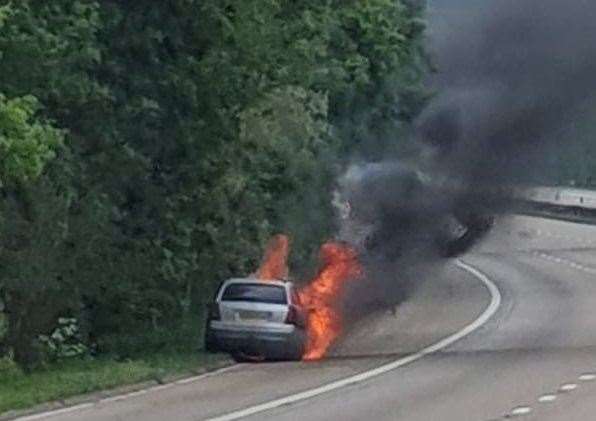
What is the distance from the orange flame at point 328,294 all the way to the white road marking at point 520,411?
461 inches

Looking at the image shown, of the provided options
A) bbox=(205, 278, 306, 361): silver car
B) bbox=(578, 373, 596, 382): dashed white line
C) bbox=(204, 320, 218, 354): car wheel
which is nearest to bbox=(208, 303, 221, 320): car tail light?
bbox=(205, 278, 306, 361): silver car

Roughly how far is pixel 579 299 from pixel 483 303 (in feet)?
8.62

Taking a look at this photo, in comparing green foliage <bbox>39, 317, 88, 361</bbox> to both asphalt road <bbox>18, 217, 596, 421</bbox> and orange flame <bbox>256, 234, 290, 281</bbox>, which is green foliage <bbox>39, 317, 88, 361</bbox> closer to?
asphalt road <bbox>18, 217, 596, 421</bbox>

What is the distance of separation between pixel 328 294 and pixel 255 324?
17.6 ft

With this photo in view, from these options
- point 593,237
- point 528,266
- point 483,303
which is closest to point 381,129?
point 483,303

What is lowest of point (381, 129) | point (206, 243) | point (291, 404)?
point (291, 404)

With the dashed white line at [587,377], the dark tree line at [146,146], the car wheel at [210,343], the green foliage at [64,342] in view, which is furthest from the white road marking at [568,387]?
the green foliage at [64,342]

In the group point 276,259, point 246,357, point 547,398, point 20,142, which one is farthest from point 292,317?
point 20,142

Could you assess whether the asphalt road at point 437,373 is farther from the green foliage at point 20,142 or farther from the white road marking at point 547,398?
the green foliage at point 20,142

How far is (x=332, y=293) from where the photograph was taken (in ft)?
127

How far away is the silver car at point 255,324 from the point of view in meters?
33.3

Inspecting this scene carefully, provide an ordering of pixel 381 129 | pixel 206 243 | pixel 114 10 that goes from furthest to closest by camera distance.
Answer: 1. pixel 381 129
2. pixel 206 243
3. pixel 114 10

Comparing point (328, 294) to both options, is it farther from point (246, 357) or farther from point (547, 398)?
point (547, 398)

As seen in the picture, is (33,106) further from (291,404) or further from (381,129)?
(381,129)
